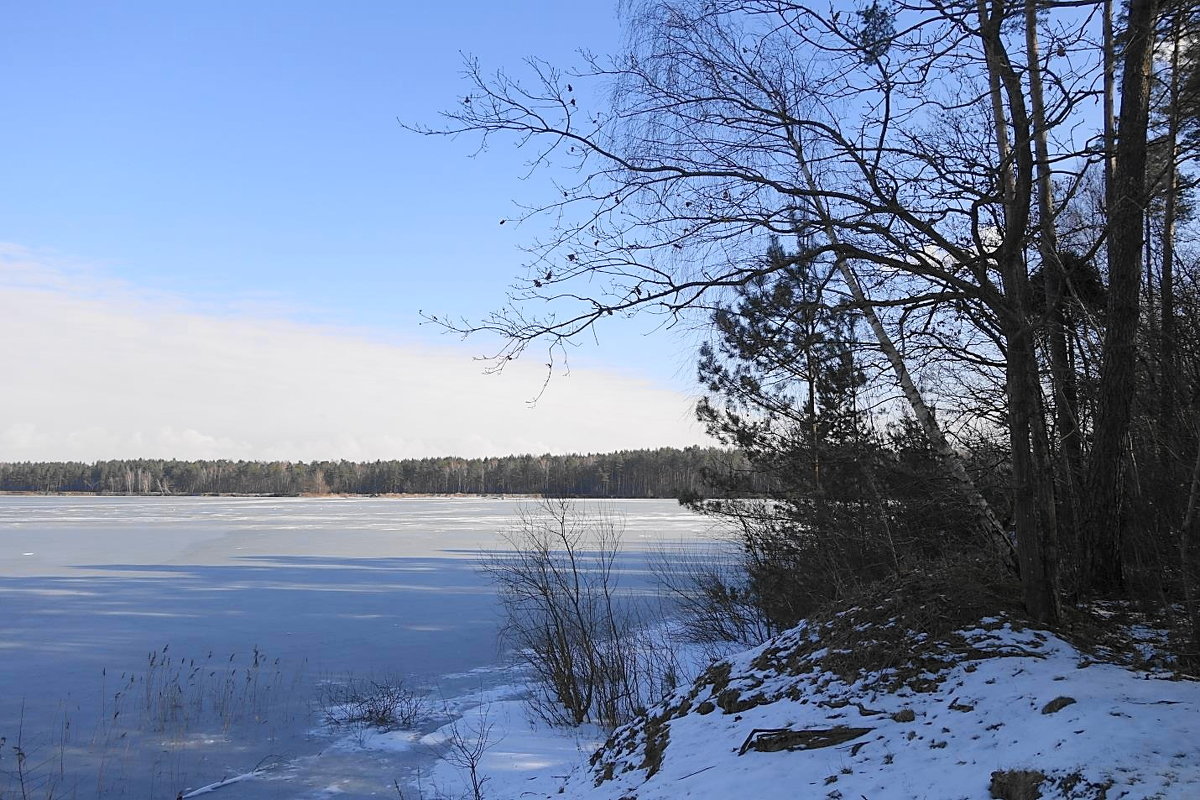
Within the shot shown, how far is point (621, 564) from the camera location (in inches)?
976

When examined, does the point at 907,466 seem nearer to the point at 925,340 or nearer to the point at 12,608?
the point at 925,340

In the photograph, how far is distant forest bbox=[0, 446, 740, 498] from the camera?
110125 mm

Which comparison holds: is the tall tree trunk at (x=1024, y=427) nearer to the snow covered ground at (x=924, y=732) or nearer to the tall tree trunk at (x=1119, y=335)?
the snow covered ground at (x=924, y=732)

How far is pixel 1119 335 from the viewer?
5816 mm

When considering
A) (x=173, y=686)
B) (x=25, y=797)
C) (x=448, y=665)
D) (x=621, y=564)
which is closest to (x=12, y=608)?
(x=173, y=686)

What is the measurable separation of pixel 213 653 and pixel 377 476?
435ft

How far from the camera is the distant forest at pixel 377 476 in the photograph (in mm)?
110125

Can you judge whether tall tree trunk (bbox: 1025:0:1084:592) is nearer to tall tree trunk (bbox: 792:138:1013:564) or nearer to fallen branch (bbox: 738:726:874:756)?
tall tree trunk (bbox: 792:138:1013:564)

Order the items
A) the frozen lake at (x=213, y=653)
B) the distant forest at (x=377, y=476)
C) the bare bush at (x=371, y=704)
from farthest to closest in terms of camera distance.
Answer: the distant forest at (x=377, y=476), the bare bush at (x=371, y=704), the frozen lake at (x=213, y=653)

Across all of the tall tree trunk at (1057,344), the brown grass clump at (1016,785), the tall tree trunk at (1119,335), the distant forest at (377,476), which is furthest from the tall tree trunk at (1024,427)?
the distant forest at (377,476)

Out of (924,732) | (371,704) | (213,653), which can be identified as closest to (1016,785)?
(924,732)

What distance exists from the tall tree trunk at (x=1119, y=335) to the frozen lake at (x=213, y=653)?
6347 millimetres

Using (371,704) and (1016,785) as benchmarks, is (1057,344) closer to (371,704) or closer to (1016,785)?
(1016,785)

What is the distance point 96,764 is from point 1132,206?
33.2ft
